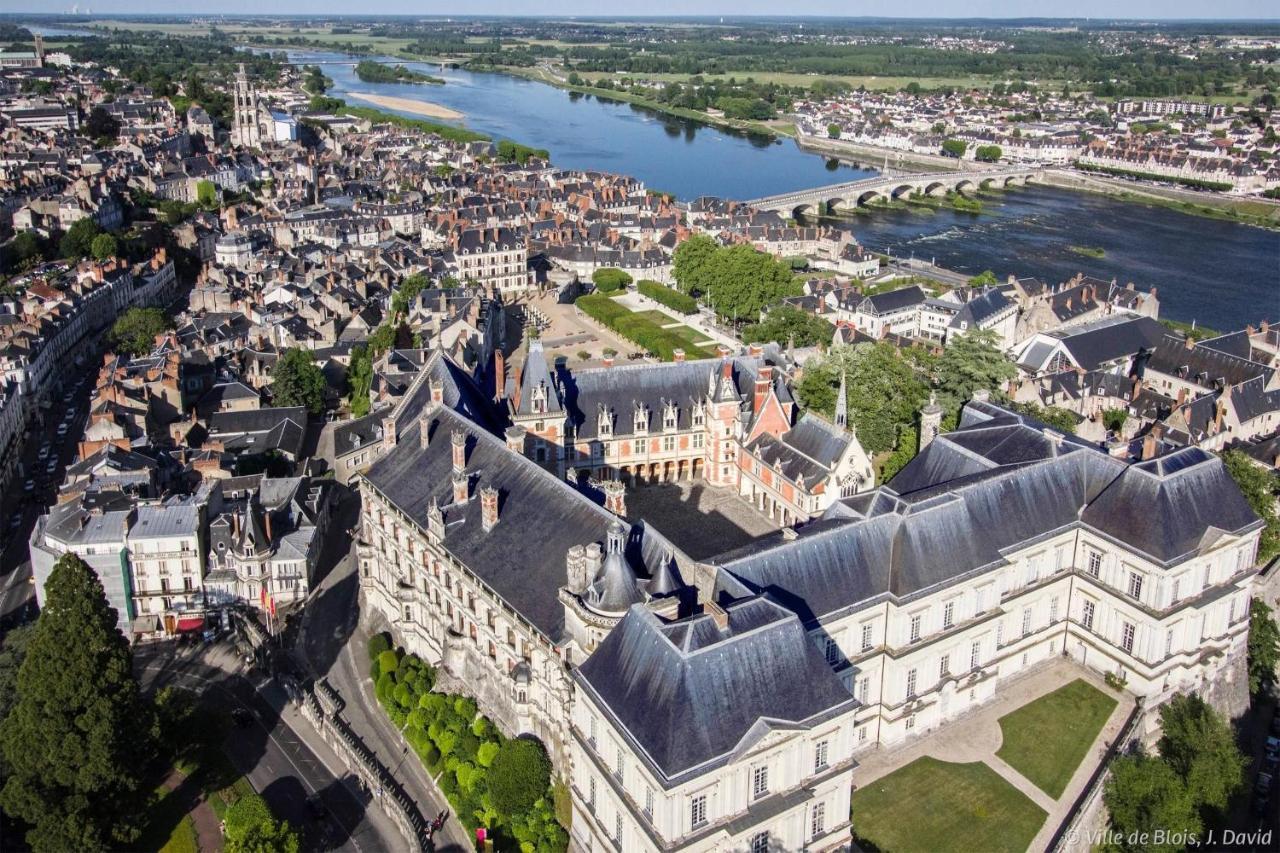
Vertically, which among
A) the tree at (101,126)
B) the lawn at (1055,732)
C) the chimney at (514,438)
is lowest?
the lawn at (1055,732)

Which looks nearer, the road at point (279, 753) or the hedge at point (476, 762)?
the hedge at point (476, 762)

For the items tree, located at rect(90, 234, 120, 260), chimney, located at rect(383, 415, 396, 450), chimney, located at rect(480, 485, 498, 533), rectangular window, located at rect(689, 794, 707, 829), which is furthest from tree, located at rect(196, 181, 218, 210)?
rectangular window, located at rect(689, 794, 707, 829)

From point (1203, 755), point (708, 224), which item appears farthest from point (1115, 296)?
point (1203, 755)

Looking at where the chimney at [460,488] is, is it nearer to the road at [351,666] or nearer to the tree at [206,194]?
the road at [351,666]

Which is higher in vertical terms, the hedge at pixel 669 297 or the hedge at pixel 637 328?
the hedge at pixel 669 297

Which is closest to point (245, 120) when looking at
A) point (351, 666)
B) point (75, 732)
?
point (351, 666)

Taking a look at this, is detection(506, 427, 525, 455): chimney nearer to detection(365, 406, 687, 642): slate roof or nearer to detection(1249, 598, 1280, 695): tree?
detection(365, 406, 687, 642): slate roof

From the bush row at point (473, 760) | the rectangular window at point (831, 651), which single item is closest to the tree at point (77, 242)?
the bush row at point (473, 760)

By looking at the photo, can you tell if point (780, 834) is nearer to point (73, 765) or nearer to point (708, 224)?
point (73, 765)

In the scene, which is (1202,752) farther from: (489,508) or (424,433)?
(424,433)
